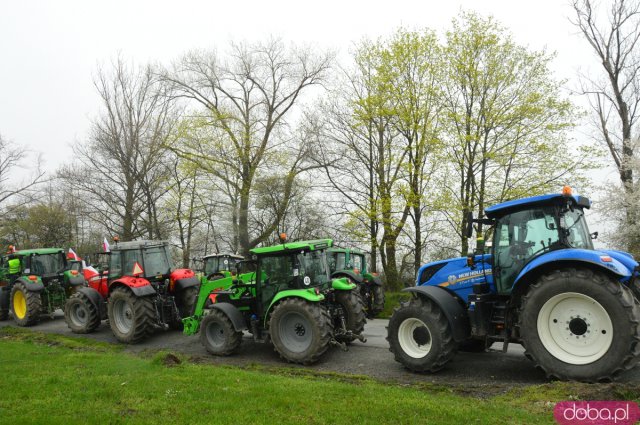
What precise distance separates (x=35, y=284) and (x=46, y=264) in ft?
3.83

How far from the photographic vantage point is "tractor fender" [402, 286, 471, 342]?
725cm

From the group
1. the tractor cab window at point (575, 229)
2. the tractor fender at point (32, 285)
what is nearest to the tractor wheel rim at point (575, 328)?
the tractor cab window at point (575, 229)

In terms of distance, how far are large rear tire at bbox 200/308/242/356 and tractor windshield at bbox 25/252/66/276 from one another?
28.0ft

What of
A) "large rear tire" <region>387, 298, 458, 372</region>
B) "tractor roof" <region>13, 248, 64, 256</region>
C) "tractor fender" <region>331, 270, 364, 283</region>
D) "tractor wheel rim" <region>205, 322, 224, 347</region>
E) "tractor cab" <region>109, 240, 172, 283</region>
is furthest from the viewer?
"tractor roof" <region>13, 248, 64, 256</region>

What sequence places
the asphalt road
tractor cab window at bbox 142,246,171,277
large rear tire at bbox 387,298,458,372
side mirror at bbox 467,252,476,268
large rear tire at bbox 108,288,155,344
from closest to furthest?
the asphalt road, large rear tire at bbox 387,298,458,372, side mirror at bbox 467,252,476,268, large rear tire at bbox 108,288,155,344, tractor cab window at bbox 142,246,171,277

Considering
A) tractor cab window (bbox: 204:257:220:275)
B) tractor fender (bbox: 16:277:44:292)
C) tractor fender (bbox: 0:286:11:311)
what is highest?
tractor cab window (bbox: 204:257:220:275)

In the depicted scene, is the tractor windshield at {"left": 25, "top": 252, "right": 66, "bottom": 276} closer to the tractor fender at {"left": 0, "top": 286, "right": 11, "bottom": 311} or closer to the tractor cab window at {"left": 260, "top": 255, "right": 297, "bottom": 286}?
the tractor fender at {"left": 0, "top": 286, "right": 11, "bottom": 311}

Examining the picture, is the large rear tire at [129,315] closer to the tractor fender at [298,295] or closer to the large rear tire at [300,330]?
the tractor fender at [298,295]

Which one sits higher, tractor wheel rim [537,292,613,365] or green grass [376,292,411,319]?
tractor wheel rim [537,292,613,365]

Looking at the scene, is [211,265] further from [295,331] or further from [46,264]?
[295,331]

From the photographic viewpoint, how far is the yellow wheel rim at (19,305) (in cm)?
1488

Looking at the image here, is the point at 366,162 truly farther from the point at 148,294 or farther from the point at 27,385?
the point at 27,385

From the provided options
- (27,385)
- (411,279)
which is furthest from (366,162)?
(27,385)

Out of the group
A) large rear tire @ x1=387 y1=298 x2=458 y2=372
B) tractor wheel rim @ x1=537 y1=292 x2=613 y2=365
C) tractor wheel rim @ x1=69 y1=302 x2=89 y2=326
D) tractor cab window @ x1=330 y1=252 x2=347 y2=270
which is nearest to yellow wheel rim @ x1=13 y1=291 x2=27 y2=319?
tractor wheel rim @ x1=69 y1=302 x2=89 y2=326
